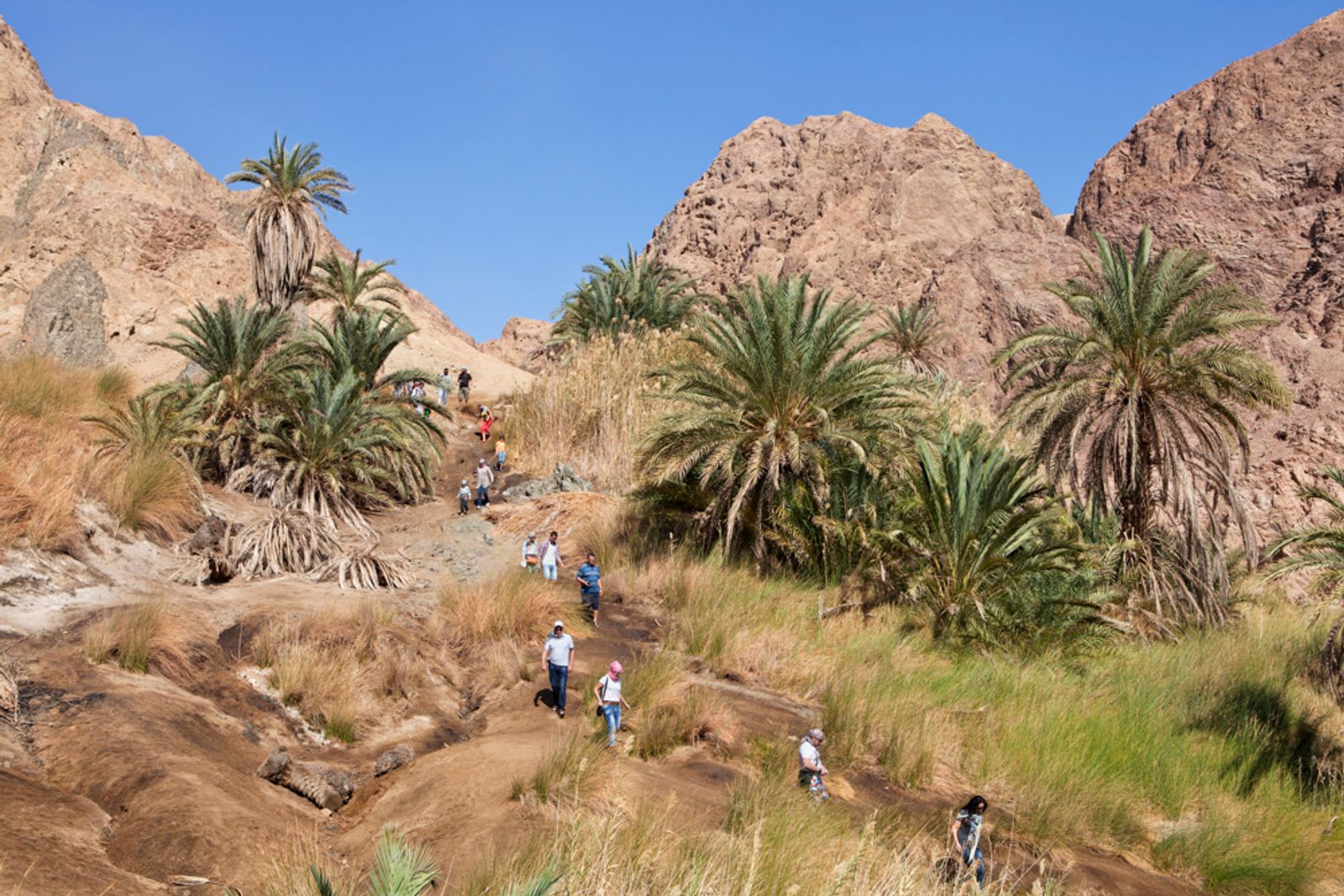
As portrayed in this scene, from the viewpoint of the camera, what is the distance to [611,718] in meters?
7.72

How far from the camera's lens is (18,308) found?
93.8ft

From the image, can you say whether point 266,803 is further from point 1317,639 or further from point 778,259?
point 778,259

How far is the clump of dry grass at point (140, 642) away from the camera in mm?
7602

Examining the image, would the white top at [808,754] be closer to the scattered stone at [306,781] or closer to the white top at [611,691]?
the white top at [611,691]

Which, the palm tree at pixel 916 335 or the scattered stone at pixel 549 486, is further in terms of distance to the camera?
the palm tree at pixel 916 335

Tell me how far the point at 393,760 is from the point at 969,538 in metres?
8.03

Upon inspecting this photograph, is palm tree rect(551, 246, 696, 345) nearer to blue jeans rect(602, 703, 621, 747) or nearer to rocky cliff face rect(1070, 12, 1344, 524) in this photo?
rocky cliff face rect(1070, 12, 1344, 524)

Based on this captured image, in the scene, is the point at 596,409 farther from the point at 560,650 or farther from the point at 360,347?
the point at 560,650

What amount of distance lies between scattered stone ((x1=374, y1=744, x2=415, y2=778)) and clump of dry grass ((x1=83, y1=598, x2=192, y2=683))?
2.08 metres

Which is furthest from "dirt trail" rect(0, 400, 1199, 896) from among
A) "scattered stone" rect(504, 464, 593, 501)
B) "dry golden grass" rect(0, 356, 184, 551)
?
"scattered stone" rect(504, 464, 593, 501)

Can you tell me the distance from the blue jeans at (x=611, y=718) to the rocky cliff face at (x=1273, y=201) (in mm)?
16770

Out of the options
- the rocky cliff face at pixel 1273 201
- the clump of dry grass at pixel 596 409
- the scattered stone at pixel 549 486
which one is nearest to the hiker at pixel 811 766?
the scattered stone at pixel 549 486

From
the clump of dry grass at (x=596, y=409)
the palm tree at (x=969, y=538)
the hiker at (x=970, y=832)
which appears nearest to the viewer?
the hiker at (x=970, y=832)

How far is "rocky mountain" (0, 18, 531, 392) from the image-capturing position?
28.4 m
